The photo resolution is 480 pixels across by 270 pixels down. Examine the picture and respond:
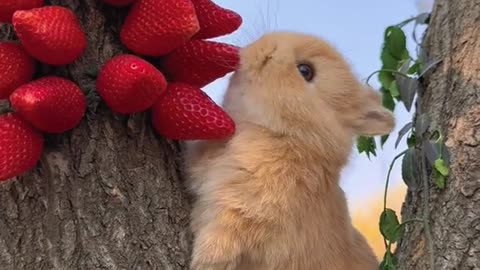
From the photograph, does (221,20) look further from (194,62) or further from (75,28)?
Answer: (75,28)

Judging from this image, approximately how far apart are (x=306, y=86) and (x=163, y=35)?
36cm

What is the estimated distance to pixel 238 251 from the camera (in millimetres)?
1202

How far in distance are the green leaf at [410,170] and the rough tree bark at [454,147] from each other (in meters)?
0.02

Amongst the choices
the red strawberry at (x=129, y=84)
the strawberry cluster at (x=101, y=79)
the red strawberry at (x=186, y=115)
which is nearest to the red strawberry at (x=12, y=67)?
the strawberry cluster at (x=101, y=79)

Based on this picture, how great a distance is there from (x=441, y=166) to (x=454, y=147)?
56 millimetres

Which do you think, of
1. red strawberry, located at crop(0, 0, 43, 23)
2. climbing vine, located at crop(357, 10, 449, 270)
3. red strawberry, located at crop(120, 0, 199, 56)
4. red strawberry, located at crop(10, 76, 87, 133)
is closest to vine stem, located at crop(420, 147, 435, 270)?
climbing vine, located at crop(357, 10, 449, 270)

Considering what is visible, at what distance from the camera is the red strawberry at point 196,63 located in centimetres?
122

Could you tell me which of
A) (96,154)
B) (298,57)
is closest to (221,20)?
(298,57)

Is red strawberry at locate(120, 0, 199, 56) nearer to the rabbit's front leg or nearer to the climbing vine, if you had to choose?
the rabbit's front leg

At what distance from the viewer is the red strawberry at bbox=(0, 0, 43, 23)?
1.05 meters

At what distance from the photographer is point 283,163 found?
1276mm

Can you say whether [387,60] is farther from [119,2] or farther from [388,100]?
[119,2]

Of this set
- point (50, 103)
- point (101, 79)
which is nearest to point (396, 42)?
point (101, 79)

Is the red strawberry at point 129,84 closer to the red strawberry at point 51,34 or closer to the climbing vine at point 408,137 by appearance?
the red strawberry at point 51,34
